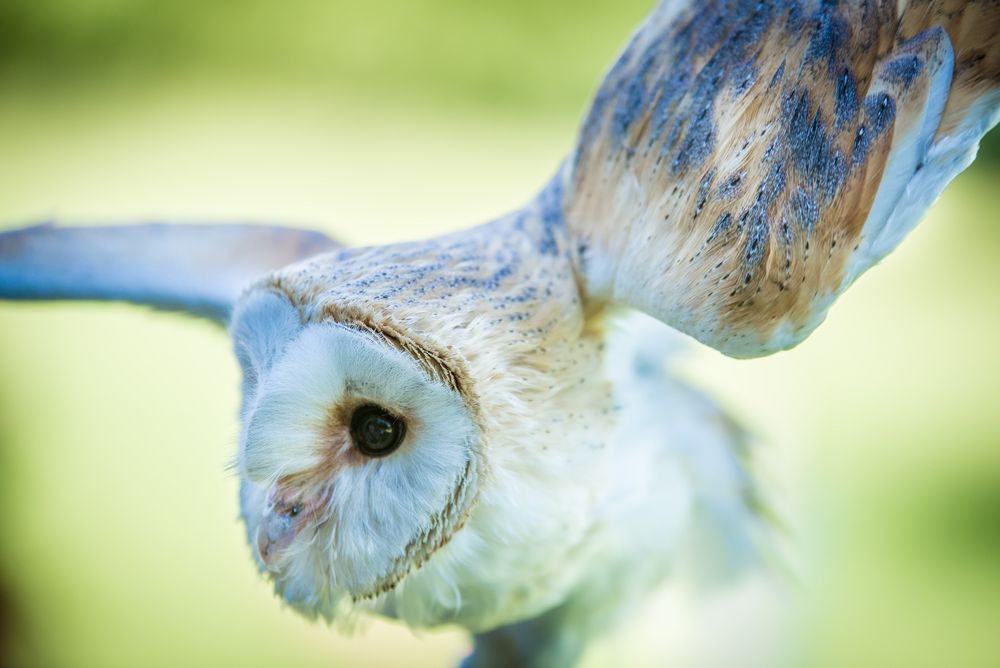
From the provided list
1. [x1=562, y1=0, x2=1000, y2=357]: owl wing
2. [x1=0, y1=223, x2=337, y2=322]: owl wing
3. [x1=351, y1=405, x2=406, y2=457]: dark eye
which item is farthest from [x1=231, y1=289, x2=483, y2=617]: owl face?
[x1=0, y1=223, x2=337, y2=322]: owl wing

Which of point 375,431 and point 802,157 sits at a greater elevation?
point 802,157

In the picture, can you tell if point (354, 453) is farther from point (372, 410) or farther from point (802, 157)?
point (802, 157)

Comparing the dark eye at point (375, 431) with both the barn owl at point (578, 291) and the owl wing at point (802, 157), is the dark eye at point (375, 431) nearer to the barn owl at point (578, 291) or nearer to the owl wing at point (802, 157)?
the barn owl at point (578, 291)

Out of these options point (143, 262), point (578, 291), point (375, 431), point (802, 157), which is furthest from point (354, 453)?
point (143, 262)

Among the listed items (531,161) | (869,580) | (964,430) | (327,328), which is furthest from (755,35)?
(964,430)

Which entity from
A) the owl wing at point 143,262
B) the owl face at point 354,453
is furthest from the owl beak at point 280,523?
the owl wing at point 143,262
